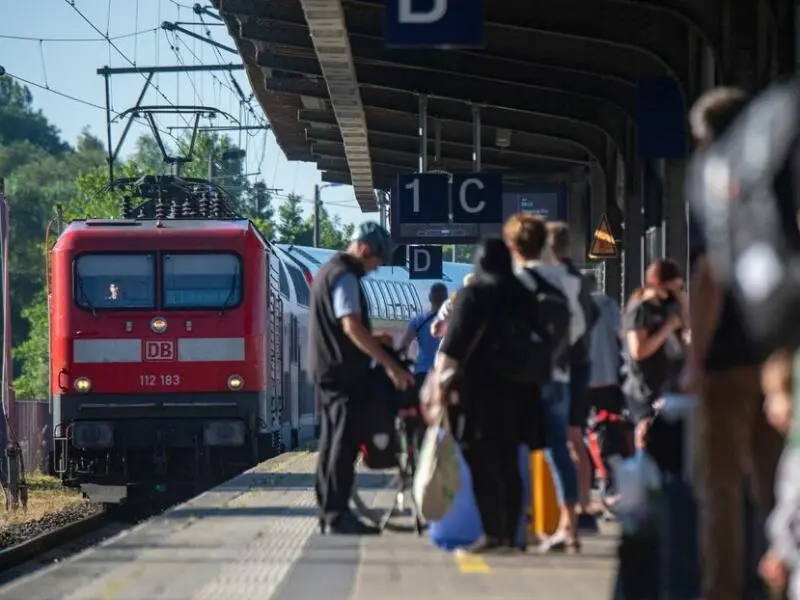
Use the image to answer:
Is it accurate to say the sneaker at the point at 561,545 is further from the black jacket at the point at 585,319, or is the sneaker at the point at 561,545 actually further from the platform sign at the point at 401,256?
the platform sign at the point at 401,256

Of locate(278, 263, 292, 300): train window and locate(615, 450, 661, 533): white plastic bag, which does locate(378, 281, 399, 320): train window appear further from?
locate(615, 450, 661, 533): white plastic bag

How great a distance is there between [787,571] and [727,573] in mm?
971

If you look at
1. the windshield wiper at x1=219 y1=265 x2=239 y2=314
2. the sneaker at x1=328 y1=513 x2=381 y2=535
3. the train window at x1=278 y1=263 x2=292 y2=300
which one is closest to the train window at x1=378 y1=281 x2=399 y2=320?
the train window at x1=278 y1=263 x2=292 y2=300

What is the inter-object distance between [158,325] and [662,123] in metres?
5.69

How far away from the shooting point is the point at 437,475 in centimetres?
1027

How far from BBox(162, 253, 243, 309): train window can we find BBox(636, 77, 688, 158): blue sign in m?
4.83

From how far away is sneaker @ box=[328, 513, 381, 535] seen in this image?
37.2ft

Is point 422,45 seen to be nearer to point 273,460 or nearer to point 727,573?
point 727,573

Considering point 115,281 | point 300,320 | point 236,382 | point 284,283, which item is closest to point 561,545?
point 236,382

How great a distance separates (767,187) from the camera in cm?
487

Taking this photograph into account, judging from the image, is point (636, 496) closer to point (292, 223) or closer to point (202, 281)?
point (202, 281)

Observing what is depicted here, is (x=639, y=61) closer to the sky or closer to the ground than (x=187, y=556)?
closer to the sky

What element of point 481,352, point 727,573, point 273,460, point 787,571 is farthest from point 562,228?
point 273,460

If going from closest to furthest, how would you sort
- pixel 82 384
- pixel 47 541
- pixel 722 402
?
1. pixel 722 402
2. pixel 47 541
3. pixel 82 384
